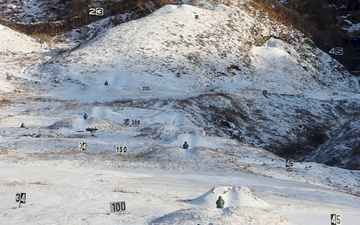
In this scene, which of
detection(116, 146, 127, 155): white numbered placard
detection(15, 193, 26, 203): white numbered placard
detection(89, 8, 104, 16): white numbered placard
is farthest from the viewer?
detection(89, 8, 104, 16): white numbered placard

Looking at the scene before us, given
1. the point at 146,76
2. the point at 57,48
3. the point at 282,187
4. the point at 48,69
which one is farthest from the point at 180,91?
the point at 282,187

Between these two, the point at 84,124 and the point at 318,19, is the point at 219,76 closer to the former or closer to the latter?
the point at 84,124

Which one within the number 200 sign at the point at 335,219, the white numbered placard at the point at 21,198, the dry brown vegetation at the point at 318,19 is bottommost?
the number 200 sign at the point at 335,219

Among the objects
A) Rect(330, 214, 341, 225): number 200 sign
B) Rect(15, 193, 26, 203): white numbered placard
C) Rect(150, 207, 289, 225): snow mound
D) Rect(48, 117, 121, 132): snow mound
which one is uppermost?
Rect(48, 117, 121, 132): snow mound

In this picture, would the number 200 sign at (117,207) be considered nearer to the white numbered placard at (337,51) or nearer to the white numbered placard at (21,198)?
the white numbered placard at (21,198)

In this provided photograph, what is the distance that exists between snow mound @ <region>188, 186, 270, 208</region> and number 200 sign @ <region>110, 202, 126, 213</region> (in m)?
2.20

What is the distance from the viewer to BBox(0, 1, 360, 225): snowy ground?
A: 13938mm

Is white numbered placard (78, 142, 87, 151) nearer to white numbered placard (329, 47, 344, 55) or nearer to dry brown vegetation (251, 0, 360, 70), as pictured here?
dry brown vegetation (251, 0, 360, 70)

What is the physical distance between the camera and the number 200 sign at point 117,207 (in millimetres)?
12969

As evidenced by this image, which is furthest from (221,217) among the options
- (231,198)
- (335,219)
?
(335,219)

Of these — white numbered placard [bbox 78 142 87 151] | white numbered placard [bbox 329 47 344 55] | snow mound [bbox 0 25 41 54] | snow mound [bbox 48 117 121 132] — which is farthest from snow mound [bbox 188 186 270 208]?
white numbered placard [bbox 329 47 344 55]

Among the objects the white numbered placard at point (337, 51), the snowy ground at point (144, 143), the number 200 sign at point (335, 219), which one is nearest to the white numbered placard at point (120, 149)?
the snowy ground at point (144, 143)

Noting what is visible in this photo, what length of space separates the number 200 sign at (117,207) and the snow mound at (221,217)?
3.90ft

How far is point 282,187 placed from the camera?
63.3 feet
